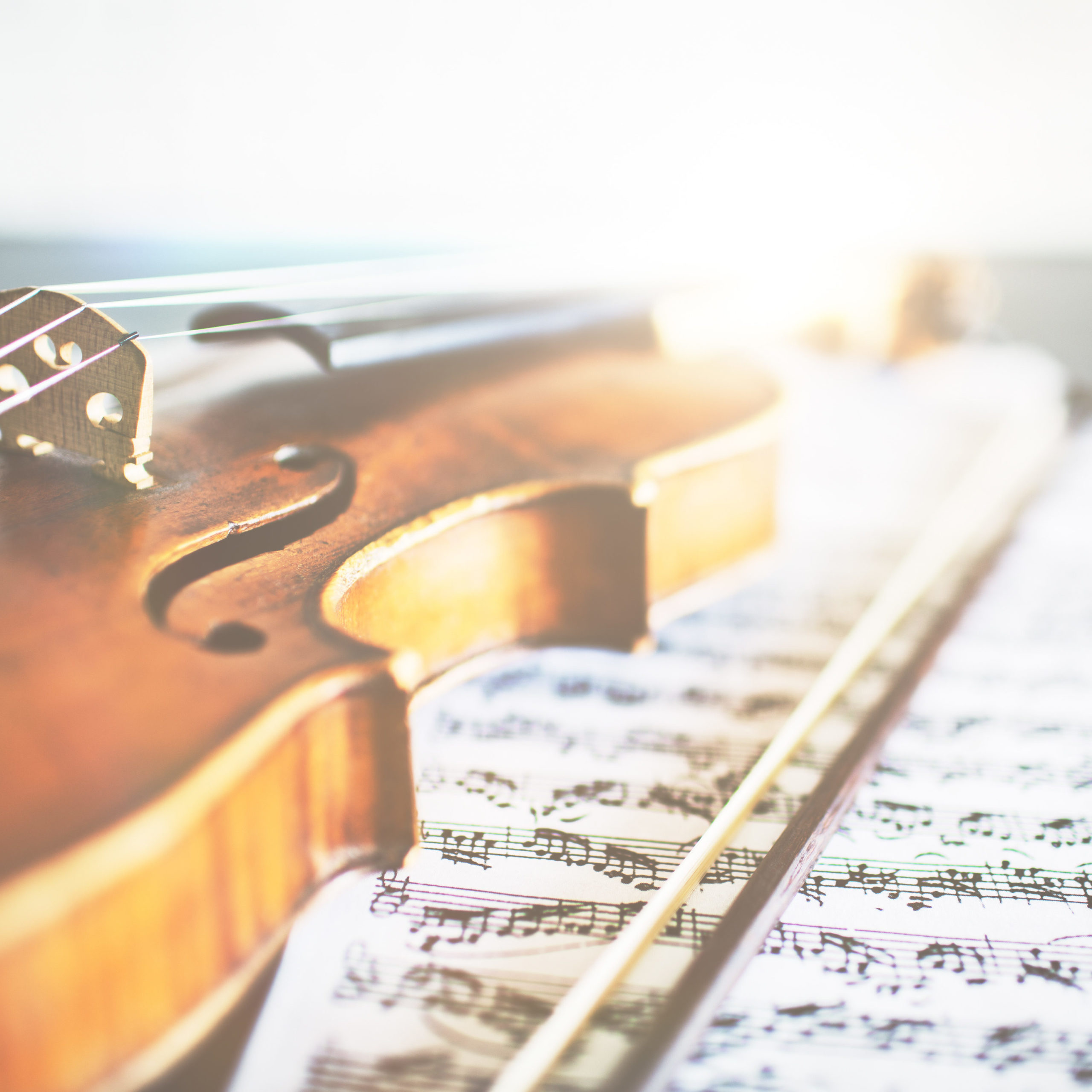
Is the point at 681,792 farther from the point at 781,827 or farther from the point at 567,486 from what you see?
the point at 567,486

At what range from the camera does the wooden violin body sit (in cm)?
A: 38

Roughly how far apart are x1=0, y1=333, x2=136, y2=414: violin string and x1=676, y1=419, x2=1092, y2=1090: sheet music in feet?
2.06

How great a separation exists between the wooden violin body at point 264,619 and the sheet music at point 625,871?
70mm

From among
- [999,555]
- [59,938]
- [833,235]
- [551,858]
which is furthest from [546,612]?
[833,235]

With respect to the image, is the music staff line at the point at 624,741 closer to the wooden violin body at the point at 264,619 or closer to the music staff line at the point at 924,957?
the wooden violin body at the point at 264,619

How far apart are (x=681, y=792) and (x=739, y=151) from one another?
7.19ft

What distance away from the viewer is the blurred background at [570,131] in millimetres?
1964

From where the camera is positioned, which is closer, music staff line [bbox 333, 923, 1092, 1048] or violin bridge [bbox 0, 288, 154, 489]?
music staff line [bbox 333, 923, 1092, 1048]

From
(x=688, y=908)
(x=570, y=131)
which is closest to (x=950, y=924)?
(x=688, y=908)

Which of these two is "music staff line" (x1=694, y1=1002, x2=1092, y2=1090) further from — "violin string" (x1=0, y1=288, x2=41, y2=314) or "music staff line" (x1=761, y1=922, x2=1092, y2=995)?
"violin string" (x1=0, y1=288, x2=41, y2=314)

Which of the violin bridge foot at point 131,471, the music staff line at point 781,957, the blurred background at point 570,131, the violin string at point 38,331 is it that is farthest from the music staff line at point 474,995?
the blurred background at point 570,131

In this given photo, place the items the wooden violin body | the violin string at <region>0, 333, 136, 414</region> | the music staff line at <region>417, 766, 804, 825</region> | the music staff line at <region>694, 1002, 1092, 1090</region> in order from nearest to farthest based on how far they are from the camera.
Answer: the wooden violin body, the music staff line at <region>694, 1002, 1092, 1090</region>, the violin string at <region>0, 333, 136, 414</region>, the music staff line at <region>417, 766, 804, 825</region>

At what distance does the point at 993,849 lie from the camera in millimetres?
702

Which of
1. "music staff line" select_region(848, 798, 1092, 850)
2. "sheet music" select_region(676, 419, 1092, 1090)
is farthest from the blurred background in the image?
"music staff line" select_region(848, 798, 1092, 850)
